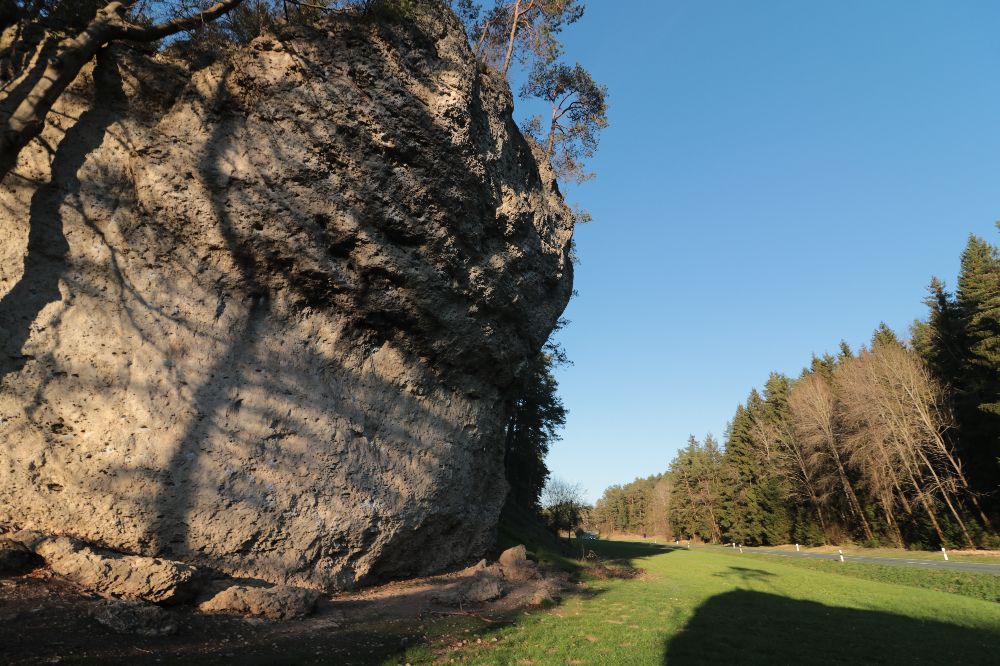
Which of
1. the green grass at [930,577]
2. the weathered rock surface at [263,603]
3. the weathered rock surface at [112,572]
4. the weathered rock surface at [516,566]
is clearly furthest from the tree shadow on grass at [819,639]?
the weathered rock surface at [112,572]

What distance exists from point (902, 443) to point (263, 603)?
43.0 metres

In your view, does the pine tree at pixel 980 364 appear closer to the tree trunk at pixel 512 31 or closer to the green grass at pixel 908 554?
the green grass at pixel 908 554

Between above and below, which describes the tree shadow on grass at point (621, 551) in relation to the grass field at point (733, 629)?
above

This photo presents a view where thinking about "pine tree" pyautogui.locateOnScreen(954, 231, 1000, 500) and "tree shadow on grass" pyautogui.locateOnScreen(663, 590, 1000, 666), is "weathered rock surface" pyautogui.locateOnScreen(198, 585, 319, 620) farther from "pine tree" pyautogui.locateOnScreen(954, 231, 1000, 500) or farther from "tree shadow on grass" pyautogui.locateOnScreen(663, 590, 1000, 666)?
"pine tree" pyautogui.locateOnScreen(954, 231, 1000, 500)

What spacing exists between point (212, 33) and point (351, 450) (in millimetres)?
11593

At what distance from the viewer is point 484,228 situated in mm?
16453

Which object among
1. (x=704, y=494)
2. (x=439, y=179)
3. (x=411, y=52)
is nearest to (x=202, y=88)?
(x=411, y=52)

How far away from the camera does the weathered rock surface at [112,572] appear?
8.95 meters

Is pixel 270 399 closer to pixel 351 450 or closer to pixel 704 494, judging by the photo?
pixel 351 450

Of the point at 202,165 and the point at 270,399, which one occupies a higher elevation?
the point at 202,165

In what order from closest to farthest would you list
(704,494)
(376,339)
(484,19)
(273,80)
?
(273,80), (376,339), (484,19), (704,494)

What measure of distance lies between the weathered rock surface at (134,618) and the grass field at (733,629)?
377 centimetres

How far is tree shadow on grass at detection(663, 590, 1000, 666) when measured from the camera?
9.73 m

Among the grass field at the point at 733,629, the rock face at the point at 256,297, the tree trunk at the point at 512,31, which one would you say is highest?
the tree trunk at the point at 512,31
